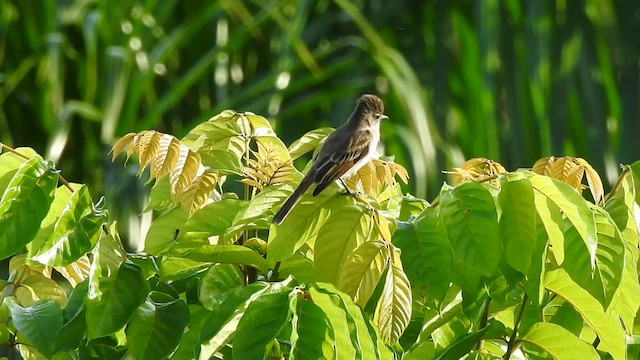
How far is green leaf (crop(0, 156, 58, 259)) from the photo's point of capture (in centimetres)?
186

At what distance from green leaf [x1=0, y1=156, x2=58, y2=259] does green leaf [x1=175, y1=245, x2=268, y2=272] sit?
10.7 inches

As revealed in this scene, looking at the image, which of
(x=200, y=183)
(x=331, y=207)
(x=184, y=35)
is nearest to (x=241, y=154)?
(x=200, y=183)

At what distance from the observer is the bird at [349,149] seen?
105 inches

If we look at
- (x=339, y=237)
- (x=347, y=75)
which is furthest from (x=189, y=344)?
(x=347, y=75)

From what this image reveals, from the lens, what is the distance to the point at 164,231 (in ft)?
6.93

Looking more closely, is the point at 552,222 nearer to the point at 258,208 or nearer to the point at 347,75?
the point at 258,208

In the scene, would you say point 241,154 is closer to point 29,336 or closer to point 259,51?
point 29,336

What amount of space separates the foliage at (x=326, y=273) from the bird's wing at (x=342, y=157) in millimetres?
677

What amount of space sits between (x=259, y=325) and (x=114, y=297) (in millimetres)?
278

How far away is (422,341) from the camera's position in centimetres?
202

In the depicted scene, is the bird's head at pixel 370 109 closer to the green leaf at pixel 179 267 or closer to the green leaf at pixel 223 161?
the green leaf at pixel 223 161

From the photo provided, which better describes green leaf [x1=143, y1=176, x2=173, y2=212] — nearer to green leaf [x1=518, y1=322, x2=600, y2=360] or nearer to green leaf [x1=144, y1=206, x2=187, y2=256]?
green leaf [x1=144, y1=206, x2=187, y2=256]

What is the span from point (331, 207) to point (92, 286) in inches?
17.0

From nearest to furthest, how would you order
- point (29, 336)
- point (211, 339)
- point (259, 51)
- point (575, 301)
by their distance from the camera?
1. point (211, 339)
2. point (29, 336)
3. point (575, 301)
4. point (259, 51)
